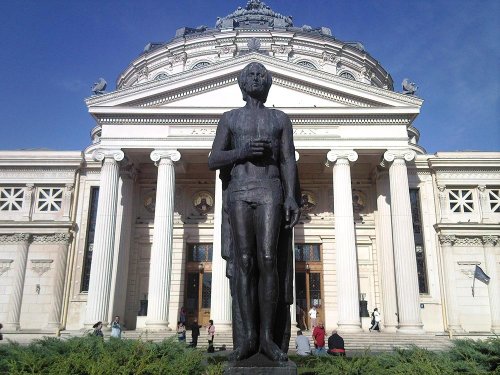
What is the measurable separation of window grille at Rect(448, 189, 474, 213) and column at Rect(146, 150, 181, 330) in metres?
18.0

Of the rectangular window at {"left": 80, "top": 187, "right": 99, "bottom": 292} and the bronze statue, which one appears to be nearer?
the bronze statue

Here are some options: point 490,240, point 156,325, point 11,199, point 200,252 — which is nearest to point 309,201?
point 200,252

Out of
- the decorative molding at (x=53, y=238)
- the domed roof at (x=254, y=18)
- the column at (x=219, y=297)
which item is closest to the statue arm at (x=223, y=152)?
the column at (x=219, y=297)

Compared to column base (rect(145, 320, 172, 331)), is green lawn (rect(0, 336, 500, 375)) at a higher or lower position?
higher

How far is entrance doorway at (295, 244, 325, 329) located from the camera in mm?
29812

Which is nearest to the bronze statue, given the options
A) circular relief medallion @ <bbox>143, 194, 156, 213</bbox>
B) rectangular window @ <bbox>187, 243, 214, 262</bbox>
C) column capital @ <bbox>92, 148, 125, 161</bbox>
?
column capital @ <bbox>92, 148, 125, 161</bbox>

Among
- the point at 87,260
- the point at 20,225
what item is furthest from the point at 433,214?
the point at 20,225

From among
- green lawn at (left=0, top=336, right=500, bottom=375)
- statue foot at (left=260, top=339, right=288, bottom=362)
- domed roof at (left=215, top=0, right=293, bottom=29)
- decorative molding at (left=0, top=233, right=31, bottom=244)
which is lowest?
green lawn at (left=0, top=336, right=500, bottom=375)

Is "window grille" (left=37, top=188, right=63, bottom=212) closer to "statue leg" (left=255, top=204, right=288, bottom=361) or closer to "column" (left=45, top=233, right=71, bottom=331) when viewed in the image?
"column" (left=45, top=233, right=71, bottom=331)

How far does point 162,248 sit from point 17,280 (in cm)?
1086

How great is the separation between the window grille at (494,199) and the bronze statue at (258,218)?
2986cm

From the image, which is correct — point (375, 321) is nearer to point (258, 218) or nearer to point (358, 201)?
point (358, 201)

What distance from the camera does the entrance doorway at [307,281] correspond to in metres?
29.8

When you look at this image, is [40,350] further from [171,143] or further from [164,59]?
[164,59]
